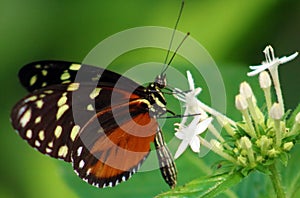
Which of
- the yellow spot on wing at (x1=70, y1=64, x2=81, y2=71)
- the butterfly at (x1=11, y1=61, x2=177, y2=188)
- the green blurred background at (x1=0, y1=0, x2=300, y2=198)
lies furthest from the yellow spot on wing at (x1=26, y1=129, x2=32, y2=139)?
the green blurred background at (x1=0, y1=0, x2=300, y2=198)

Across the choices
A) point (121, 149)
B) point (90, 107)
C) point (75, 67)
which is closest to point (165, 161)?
point (121, 149)

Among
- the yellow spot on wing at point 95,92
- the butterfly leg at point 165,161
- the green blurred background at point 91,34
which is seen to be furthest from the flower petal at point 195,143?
the green blurred background at point 91,34

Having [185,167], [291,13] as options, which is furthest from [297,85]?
[185,167]

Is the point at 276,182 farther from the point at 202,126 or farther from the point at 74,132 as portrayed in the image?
the point at 74,132

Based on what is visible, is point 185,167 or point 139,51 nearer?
point 185,167

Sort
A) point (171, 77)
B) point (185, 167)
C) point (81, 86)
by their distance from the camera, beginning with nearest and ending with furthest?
point (81, 86), point (185, 167), point (171, 77)

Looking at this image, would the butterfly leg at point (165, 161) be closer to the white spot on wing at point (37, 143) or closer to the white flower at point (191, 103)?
the white flower at point (191, 103)

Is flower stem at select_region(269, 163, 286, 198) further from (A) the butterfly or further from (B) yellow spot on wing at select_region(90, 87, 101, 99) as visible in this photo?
(B) yellow spot on wing at select_region(90, 87, 101, 99)

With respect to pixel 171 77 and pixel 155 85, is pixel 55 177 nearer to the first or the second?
pixel 171 77
